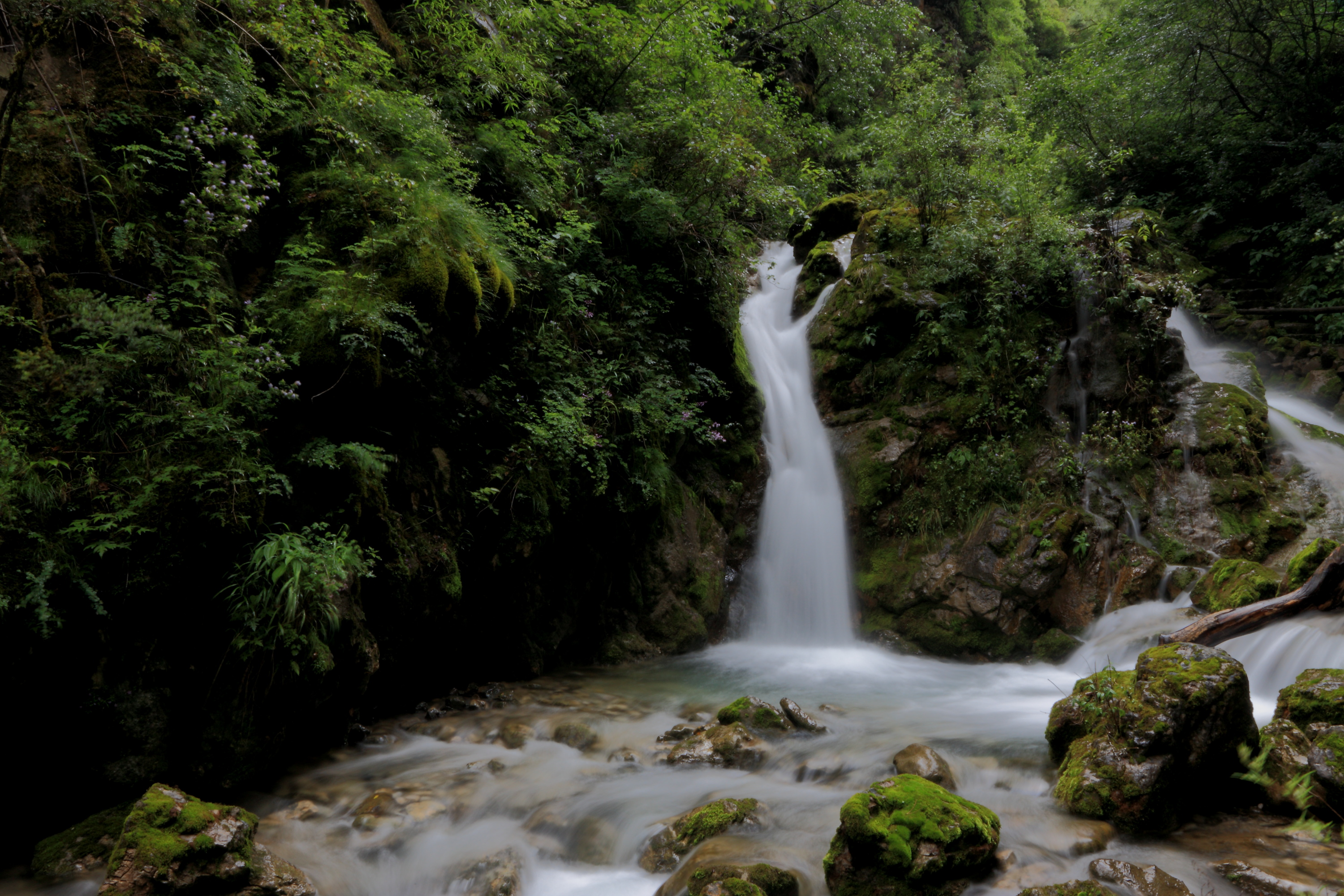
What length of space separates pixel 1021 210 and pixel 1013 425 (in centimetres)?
395

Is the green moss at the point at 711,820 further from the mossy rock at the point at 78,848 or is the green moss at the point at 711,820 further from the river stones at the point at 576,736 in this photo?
the mossy rock at the point at 78,848

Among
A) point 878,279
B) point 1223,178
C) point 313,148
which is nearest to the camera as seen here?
point 313,148

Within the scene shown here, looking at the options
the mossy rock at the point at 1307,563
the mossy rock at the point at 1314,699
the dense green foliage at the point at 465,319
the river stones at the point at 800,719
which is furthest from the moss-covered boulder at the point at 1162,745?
the dense green foliage at the point at 465,319

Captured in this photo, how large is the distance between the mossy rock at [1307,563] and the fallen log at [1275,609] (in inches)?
6.5

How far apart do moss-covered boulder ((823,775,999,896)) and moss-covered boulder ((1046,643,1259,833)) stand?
36.7 inches

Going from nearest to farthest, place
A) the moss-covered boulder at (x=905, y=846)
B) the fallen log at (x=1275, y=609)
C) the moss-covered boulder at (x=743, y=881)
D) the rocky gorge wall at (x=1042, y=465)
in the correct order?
the moss-covered boulder at (x=743, y=881)
the moss-covered boulder at (x=905, y=846)
the fallen log at (x=1275, y=609)
the rocky gorge wall at (x=1042, y=465)

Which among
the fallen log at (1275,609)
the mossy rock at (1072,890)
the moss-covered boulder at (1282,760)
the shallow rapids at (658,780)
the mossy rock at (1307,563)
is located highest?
the mossy rock at (1307,563)

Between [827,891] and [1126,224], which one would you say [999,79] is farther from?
[827,891]

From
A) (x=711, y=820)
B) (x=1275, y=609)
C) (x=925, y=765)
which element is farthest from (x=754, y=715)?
(x=1275, y=609)

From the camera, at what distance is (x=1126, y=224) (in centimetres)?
1116

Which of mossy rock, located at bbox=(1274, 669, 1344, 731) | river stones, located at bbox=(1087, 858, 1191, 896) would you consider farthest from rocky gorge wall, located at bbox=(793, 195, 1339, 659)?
river stones, located at bbox=(1087, 858, 1191, 896)

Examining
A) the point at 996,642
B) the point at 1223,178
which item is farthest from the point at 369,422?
the point at 1223,178

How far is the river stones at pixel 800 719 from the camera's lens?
557 centimetres

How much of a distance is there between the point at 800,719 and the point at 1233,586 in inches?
199
